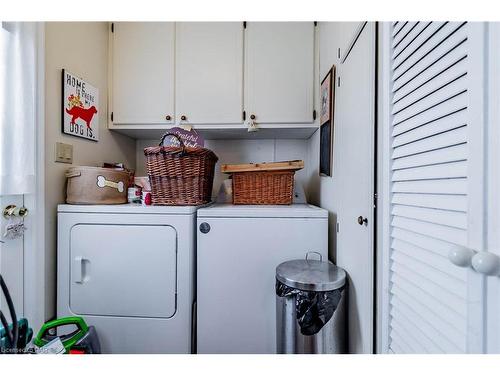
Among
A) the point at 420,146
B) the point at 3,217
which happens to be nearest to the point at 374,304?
the point at 420,146

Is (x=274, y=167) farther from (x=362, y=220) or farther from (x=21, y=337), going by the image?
(x=21, y=337)

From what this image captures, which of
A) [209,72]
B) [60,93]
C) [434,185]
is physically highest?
[209,72]

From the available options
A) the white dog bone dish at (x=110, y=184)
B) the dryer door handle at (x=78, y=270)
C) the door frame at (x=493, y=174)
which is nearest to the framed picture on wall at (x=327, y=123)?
the door frame at (x=493, y=174)

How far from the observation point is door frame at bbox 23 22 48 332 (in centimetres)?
121

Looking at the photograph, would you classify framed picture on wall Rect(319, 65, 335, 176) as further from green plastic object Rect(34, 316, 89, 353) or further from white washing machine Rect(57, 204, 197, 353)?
green plastic object Rect(34, 316, 89, 353)

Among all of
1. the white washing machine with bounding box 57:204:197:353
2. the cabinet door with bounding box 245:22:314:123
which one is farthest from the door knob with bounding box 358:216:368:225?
the cabinet door with bounding box 245:22:314:123

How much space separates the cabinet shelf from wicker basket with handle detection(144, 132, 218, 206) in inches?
18.9

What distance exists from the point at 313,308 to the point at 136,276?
3.07 ft

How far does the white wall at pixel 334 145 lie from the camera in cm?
123

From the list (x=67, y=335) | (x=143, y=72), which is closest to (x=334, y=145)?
(x=143, y=72)

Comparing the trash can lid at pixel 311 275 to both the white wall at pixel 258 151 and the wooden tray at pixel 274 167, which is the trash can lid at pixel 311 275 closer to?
the wooden tray at pixel 274 167

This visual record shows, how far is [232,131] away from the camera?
1.85 m
